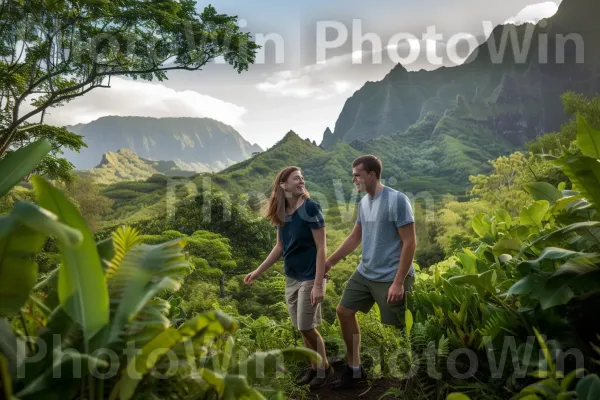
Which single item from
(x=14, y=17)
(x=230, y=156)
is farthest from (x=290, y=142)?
(x=230, y=156)

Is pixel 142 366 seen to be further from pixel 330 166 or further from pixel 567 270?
pixel 330 166

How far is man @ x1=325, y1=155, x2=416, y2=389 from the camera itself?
302cm

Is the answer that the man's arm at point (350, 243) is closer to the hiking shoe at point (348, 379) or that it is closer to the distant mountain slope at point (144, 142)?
the hiking shoe at point (348, 379)

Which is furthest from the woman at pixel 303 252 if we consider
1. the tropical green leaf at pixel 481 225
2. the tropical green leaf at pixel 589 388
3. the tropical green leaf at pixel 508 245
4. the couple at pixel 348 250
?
the tropical green leaf at pixel 589 388

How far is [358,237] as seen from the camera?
3539 mm

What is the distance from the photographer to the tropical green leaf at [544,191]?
2.13m

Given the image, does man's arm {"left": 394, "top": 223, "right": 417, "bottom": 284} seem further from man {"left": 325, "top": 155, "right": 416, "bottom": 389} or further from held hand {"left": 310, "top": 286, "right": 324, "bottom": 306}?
held hand {"left": 310, "top": 286, "right": 324, "bottom": 306}

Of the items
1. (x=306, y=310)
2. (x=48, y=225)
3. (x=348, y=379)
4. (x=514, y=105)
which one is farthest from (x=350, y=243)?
(x=514, y=105)

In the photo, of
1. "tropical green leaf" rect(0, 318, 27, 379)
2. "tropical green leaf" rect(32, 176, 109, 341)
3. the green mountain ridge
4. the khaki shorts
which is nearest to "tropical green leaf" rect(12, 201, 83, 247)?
"tropical green leaf" rect(32, 176, 109, 341)

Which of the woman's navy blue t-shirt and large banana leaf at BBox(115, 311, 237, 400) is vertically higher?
large banana leaf at BBox(115, 311, 237, 400)

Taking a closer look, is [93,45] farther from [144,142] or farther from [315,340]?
[144,142]

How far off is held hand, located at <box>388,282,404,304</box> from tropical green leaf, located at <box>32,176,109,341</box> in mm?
2249

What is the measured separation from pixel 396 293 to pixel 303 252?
0.74 meters

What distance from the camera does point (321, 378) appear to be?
3.31m
